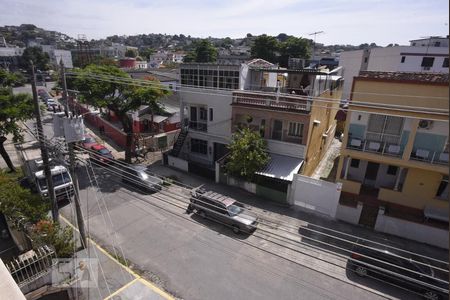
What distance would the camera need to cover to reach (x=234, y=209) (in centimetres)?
1673

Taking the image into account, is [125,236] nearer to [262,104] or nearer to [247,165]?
[247,165]

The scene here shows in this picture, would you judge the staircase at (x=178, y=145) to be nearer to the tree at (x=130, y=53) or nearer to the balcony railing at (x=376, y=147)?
the balcony railing at (x=376, y=147)

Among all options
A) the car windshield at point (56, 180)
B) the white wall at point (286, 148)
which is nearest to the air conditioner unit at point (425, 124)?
the white wall at point (286, 148)

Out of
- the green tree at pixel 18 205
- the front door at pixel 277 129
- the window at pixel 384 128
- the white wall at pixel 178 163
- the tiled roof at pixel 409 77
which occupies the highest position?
the tiled roof at pixel 409 77

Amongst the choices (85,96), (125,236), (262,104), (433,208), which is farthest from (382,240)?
(85,96)

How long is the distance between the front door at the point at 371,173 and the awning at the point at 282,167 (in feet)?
17.2

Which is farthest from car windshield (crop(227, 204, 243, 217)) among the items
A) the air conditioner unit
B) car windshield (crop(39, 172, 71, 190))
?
car windshield (crop(39, 172, 71, 190))

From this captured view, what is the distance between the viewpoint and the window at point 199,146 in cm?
2629

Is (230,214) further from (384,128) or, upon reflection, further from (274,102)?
(384,128)

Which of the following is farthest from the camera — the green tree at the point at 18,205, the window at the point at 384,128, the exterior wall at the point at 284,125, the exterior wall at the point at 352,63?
the exterior wall at the point at 352,63

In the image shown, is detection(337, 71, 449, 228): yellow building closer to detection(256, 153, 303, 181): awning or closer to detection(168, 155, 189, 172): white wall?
detection(256, 153, 303, 181): awning

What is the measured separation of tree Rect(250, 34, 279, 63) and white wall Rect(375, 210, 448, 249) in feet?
207

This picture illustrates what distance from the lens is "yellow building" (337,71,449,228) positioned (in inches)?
615

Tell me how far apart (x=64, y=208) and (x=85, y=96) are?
9.63 m
